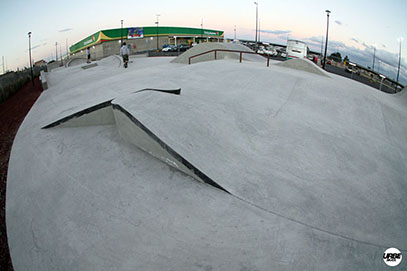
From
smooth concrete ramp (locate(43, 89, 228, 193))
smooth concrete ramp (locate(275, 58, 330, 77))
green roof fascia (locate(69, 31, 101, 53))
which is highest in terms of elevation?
green roof fascia (locate(69, 31, 101, 53))

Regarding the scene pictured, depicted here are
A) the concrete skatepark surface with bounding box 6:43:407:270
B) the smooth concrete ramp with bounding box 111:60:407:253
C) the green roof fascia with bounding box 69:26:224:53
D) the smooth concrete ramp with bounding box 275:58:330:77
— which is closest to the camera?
the concrete skatepark surface with bounding box 6:43:407:270

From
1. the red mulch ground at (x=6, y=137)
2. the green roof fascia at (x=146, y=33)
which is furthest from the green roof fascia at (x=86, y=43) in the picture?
the red mulch ground at (x=6, y=137)

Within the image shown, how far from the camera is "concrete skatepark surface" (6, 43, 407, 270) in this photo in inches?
133

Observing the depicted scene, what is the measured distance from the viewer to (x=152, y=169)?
4.67 meters

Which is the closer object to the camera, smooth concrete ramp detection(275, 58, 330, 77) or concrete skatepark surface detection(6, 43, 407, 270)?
concrete skatepark surface detection(6, 43, 407, 270)

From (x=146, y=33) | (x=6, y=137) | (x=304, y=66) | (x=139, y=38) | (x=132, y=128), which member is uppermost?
(x=146, y=33)

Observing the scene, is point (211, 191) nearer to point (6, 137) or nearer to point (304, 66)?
point (6, 137)

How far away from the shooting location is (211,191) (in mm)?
4109

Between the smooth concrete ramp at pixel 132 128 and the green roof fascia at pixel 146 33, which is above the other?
the green roof fascia at pixel 146 33

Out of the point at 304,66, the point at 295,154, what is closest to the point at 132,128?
the point at 295,154

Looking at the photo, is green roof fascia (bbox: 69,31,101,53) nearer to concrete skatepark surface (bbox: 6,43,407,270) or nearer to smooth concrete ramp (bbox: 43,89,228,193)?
smooth concrete ramp (bbox: 43,89,228,193)

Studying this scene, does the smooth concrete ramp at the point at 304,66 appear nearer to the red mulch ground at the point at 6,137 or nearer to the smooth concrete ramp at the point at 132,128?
the smooth concrete ramp at the point at 132,128

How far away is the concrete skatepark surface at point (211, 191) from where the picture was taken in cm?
337

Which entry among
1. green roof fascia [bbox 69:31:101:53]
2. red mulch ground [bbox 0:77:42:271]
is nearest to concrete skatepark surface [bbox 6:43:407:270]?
red mulch ground [bbox 0:77:42:271]
